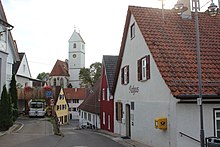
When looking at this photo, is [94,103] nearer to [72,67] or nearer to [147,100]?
[147,100]

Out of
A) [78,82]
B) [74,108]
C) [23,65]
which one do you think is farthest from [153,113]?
[78,82]

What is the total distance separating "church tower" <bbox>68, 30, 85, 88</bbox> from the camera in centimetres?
9631

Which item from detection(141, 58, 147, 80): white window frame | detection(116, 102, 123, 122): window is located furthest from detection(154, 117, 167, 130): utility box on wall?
detection(116, 102, 123, 122): window

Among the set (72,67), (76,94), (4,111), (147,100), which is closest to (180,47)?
(147,100)

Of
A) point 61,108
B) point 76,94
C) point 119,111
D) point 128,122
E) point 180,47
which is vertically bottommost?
point 61,108

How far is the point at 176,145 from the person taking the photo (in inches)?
462

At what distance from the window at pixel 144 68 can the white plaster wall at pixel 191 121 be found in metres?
3.74

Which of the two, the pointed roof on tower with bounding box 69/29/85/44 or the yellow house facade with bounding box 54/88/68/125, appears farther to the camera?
the pointed roof on tower with bounding box 69/29/85/44

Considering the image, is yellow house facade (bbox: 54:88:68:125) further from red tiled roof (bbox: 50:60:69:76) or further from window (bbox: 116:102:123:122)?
red tiled roof (bbox: 50:60:69:76)

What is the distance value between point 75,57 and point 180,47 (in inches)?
3325

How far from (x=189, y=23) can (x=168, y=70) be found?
5.26m

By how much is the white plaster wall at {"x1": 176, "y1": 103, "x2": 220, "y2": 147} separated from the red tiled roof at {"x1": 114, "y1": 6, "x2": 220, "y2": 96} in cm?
63

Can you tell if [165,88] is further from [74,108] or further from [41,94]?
[74,108]

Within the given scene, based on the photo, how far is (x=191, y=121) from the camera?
11.8 m
